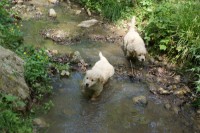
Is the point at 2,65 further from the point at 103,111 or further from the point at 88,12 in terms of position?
the point at 88,12

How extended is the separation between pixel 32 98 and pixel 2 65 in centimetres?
89

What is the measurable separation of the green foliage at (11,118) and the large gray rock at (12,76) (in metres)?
0.26

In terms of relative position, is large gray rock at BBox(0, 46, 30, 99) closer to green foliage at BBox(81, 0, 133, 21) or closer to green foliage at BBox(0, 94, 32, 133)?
green foliage at BBox(0, 94, 32, 133)

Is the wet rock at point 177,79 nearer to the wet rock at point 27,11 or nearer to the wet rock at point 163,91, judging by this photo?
the wet rock at point 163,91

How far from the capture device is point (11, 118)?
436 centimetres

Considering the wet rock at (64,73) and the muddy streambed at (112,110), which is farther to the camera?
the wet rock at (64,73)

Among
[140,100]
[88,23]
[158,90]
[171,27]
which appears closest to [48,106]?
[140,100]

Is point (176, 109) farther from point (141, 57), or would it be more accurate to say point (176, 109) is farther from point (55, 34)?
point (55, 34)

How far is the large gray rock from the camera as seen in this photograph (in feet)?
16.5

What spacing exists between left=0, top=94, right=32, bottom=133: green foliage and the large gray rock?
0.26 meters

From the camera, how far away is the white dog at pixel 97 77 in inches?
226

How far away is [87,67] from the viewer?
714 cm

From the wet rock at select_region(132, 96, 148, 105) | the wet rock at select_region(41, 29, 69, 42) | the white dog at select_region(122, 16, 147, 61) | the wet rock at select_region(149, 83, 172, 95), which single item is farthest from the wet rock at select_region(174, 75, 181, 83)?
the wet rock at select_region(41, 29, 69, 42)

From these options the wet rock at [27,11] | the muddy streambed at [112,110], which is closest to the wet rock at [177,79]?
the muddy streambed at [112,110]
